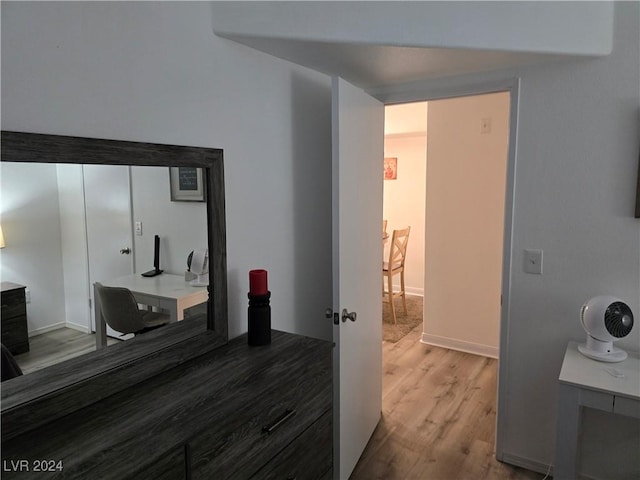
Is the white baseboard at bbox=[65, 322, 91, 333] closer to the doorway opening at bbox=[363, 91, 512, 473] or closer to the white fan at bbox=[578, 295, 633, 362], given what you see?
the white fan at bbox=[578, 295, 633, 362]

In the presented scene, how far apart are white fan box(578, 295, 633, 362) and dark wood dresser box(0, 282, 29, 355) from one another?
207 centimetres

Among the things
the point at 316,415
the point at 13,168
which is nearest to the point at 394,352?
the point at 316,415

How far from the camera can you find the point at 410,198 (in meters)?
5.48

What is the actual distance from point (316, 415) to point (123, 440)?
729 mm

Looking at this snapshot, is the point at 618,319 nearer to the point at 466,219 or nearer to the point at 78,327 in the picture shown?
the point at 466,219

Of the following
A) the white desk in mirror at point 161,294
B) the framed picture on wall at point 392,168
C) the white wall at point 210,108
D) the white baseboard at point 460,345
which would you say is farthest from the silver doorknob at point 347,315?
the framed picture on wall at point 392,168

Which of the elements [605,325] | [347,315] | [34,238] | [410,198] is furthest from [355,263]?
[410,198]

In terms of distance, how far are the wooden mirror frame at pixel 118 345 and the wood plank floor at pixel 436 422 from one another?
128cm

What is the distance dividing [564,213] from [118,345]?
6.45 feet

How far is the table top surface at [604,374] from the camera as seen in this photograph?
5.51ft

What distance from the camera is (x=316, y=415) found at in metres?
1.61

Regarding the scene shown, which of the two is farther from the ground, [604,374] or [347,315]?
[347,315]

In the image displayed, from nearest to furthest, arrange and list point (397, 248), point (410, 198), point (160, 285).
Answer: point (160, 285), point (397, 248), point (410, 198)

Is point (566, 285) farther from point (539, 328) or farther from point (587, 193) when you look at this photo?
point (587, 193)
